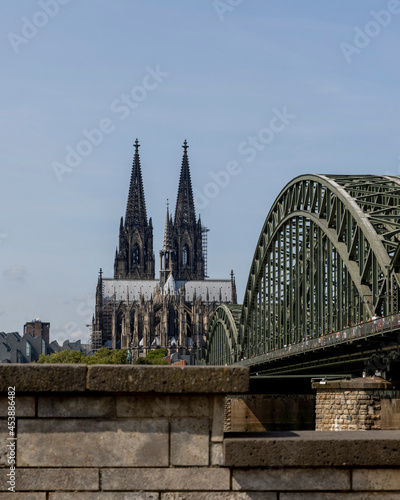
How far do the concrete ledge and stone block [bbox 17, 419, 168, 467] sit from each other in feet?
2.31

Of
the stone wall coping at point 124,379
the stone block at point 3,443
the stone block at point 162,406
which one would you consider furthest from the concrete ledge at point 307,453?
the stone block at point 3,443

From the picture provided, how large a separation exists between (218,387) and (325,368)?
4798 centimetres

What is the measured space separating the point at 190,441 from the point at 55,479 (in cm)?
129

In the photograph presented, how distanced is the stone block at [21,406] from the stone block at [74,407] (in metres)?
0.07

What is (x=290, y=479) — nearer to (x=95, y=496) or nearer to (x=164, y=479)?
(x=164, y=479)

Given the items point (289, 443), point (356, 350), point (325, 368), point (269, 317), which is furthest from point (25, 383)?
point (269, 317)

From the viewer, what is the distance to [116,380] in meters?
9.17

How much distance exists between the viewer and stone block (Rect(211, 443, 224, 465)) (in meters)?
9.15

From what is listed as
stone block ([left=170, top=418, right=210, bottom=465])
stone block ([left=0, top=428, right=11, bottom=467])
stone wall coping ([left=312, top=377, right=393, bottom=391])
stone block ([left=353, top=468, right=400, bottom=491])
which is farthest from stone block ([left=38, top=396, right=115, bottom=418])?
stone wall coping ([left=312, top=377, right=393, bottom=391])

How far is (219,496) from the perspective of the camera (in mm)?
9086

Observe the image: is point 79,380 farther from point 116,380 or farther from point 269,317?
point 269,317

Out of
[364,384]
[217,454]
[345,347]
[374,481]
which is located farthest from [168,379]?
[345,347]

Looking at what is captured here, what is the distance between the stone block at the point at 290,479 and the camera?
911 cm

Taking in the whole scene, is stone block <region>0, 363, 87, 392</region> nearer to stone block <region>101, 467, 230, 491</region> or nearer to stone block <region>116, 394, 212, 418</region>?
stone block <region>116, 394, 212, 418</region>
